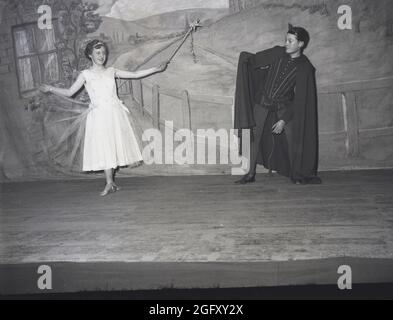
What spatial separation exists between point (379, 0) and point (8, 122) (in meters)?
4.63

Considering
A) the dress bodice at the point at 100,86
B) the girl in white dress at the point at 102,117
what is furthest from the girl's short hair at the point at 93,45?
the dress bodice at the point at 100,86

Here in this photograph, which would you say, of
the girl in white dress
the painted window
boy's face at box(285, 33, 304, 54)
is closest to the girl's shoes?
the girl in white dress

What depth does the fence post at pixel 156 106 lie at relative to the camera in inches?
207

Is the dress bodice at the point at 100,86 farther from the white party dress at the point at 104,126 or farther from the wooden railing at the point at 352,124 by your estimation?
the wooden railing at the point at 352,124

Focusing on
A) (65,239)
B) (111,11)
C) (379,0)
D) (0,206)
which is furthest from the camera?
(111,11)

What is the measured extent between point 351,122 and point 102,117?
2720 mm

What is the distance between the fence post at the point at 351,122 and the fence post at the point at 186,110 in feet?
5.82

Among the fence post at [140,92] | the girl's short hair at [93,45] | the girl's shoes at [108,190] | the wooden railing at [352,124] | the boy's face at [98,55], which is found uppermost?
the girl's short hair at [93,45]

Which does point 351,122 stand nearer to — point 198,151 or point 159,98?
point 198,151

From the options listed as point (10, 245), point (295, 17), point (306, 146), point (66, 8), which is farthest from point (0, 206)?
point (295, 17)

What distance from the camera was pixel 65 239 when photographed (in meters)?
A: 2.87

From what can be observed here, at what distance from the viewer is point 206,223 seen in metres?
3.06

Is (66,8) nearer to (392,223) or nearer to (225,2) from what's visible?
(225,2)

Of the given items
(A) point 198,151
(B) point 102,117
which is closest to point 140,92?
(A) point 198,151
